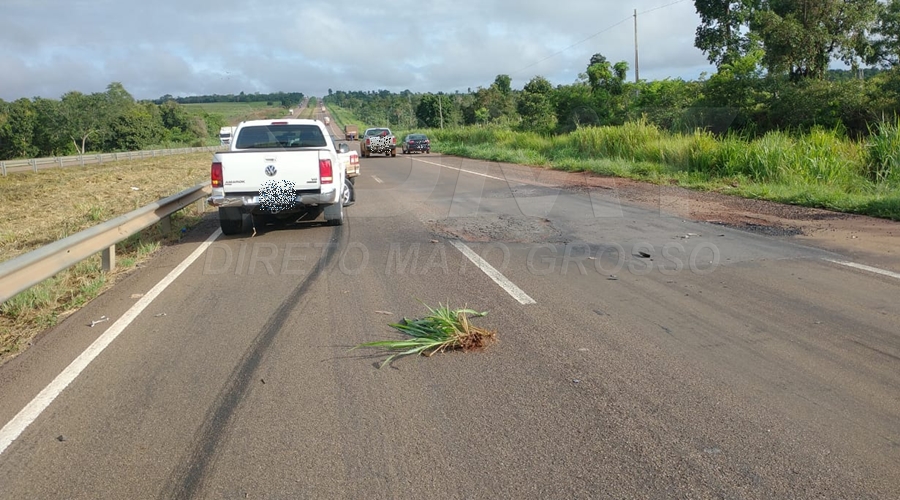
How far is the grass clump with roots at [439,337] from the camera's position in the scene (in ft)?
17.6

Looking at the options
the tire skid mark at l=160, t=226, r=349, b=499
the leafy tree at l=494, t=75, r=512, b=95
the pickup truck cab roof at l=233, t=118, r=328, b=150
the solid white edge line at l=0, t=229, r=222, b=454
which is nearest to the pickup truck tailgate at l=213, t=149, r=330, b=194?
the pickup truck cab roof at l=233, t=118, r=328, b=150

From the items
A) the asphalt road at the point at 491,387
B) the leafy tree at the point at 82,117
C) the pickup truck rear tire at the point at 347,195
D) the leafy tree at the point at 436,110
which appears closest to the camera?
the asphalt road at the point at 491,387

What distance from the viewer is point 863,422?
155 inches

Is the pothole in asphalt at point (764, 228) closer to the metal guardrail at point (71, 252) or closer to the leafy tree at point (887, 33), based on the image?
the metal guardrail at point (71, 252)

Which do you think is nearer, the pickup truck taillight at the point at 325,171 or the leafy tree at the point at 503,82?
the pickup truck taillight at the point at 325,171

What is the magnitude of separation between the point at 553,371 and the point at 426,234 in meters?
6.12

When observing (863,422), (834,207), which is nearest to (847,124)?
(834,207)

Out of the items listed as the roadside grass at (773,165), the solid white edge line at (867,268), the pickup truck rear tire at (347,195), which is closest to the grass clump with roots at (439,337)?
the solid white edge line at (867,268)

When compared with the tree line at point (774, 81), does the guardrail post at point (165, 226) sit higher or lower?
lower

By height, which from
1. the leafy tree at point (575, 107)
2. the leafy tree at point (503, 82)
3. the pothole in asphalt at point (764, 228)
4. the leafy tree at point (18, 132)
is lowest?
the pothole in asphalt at point (764, 228)

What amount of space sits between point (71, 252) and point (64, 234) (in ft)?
17.9

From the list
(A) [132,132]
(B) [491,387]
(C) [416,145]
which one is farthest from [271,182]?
(A) [132,132]

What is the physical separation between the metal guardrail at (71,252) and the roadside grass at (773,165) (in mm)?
11706

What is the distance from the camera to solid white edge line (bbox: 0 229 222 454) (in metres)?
4.20
